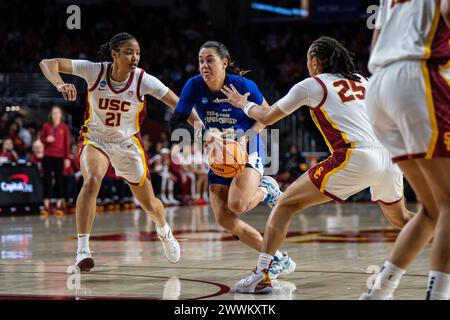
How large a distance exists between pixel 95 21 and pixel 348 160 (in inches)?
994

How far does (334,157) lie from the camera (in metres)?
6.66

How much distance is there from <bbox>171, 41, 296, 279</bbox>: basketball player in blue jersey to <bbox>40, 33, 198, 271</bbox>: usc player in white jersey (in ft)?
2.06

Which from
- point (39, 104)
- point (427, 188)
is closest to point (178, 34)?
point (39, 104)

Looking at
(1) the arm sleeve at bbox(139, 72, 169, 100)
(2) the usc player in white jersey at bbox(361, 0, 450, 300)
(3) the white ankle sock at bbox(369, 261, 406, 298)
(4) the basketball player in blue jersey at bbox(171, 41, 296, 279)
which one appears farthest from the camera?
(1) the arm sleeve at bbox(139, 72, 169, 100)

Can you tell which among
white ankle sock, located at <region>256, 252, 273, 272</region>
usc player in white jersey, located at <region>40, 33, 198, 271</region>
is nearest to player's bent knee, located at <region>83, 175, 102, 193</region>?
usc player in white jersey, located at <region>40, 33, 198, 271</region>

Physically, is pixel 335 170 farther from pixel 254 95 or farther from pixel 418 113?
pixel 418 113

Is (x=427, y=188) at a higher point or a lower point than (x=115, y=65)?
lower

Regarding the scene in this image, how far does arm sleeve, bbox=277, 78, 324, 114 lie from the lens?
6.18 meters

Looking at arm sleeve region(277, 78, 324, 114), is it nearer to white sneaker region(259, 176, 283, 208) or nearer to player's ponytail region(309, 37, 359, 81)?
player's ponytail region(309, 37, 359, 81)
